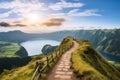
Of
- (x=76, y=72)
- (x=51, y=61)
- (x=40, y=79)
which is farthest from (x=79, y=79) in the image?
Result: (x=51, y=61)

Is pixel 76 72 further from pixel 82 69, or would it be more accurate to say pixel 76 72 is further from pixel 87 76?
pixel 87 76

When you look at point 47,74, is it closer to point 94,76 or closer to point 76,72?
point 76,72

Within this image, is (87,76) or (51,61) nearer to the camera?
(87,76)

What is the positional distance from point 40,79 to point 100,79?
8.41 metres

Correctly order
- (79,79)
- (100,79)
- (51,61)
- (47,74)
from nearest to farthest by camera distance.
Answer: (100,79) → (79,79) → (47,74) → (51,61)

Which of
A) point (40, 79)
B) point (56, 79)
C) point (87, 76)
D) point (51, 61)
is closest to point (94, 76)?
point (87, 76)

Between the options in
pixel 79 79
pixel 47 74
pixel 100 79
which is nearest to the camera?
pixel 100 79

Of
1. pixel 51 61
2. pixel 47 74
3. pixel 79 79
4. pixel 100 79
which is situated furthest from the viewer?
pixel 51 61

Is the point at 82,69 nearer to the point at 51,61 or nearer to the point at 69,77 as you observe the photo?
the point at 69,77

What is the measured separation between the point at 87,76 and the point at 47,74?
6904 mm

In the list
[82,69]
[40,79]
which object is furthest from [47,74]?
[82,69]

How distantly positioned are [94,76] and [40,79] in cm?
769

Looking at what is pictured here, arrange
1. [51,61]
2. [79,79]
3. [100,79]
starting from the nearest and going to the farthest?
[100,79] → [79,79] → [51,61]

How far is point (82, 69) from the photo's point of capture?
31.3 m
